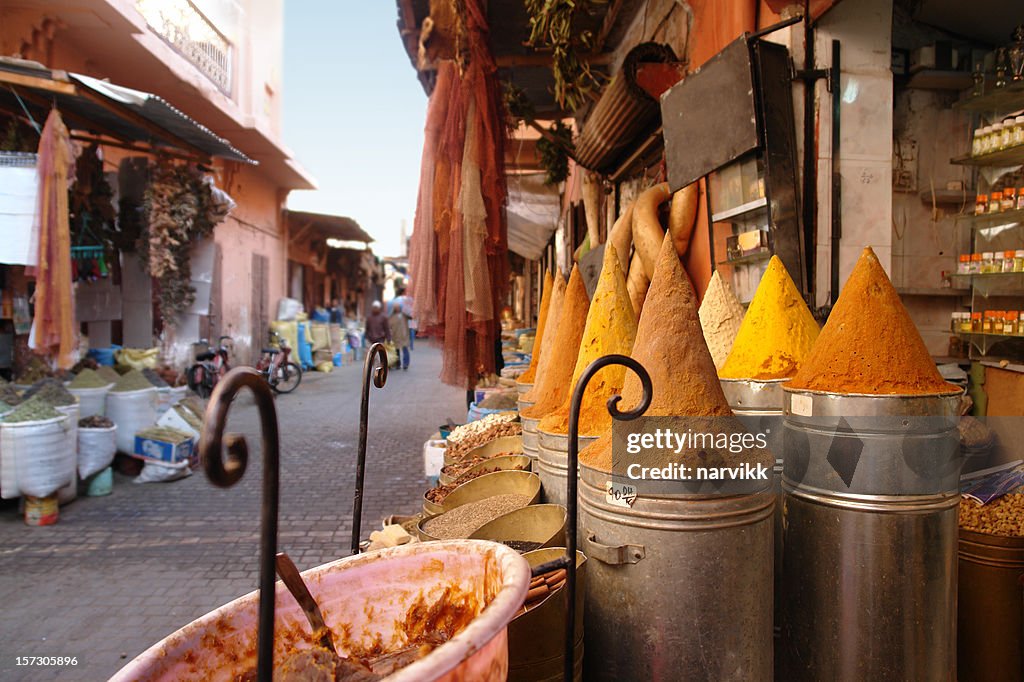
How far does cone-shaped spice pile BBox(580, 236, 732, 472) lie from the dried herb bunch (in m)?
7.57

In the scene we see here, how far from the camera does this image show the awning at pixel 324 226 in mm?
16891

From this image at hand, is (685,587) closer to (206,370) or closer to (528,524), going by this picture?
(528,524)

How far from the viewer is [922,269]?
4035 mm

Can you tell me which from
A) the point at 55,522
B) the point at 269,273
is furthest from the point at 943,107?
the point at 269,273

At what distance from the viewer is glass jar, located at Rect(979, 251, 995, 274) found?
379 centimetres

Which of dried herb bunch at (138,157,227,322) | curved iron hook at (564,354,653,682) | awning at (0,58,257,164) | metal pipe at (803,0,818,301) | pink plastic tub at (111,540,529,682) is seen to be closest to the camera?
pink plastic tub at (111,540,529,682)

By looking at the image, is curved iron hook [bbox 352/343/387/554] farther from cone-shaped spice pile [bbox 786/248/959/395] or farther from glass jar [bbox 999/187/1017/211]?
glass jar [bbox 999/187/1017/211]

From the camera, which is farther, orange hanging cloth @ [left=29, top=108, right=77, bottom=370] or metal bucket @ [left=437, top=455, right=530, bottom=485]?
orange hanging cloth @ [left=29, top=108, right=77, bottom=370]

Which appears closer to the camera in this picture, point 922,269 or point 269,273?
point 922,269

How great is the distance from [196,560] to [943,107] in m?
5.76

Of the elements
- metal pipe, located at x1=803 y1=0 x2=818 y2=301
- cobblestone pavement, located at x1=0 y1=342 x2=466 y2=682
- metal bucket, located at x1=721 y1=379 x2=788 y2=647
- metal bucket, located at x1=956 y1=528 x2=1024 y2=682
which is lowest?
cobblestone pavement, located at x1=0 y1=342 x2=466 y2=682

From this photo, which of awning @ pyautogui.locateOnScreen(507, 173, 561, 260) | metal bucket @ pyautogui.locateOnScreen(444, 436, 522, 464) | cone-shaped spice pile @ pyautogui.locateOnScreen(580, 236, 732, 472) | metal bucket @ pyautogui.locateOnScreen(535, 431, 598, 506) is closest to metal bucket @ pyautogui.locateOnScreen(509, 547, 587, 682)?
cone-shaped spice pile @ pyautogui.locateOnScreen(580, 236, 732, 472)

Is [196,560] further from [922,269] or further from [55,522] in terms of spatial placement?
[922,269]

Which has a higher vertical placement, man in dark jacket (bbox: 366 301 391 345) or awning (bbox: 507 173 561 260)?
awning (bbox: 507 173 561 260)
